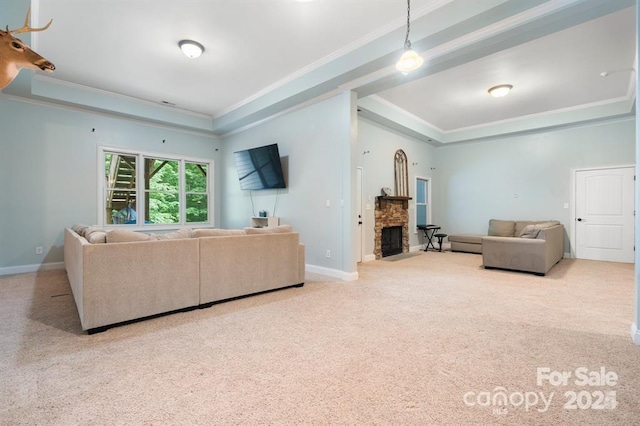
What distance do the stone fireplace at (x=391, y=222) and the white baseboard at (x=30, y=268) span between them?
232 inches

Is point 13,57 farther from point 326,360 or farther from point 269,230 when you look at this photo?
point 326,360

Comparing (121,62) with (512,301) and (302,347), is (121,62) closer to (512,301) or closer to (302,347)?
(302,347)

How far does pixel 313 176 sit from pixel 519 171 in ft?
17.4

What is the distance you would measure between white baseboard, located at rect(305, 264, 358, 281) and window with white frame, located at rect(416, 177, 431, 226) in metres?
4.20

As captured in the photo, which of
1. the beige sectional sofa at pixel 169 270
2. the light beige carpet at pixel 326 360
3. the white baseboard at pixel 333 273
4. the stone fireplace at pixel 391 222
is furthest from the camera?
the stone fireplace at pixel 391 222

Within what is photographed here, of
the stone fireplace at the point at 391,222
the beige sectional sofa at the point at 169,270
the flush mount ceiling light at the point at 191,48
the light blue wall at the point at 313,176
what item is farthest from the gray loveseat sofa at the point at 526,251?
the flush mount ceiling light at the point at 191,48

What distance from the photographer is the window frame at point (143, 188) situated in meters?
5.55

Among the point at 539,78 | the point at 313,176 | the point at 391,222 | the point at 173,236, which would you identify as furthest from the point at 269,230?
the point at 539,78

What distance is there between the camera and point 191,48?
3748 mm

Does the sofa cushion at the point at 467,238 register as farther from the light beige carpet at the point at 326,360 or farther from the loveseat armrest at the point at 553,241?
the light beige carpet at the point at 326,360

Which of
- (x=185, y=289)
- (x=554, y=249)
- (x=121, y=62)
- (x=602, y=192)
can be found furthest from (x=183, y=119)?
(x=602, y=192)

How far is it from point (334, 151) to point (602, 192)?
5.77 metres

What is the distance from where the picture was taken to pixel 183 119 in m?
6.27

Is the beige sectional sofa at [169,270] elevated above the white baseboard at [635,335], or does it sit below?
above
